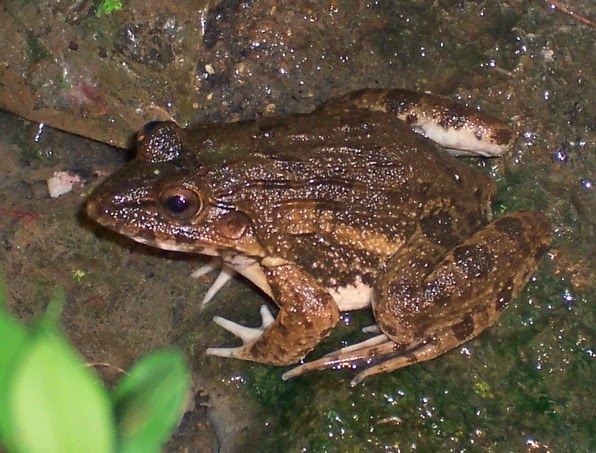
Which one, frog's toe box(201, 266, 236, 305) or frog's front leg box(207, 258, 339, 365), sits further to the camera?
frog's toe box(201, 266, 236, 305)

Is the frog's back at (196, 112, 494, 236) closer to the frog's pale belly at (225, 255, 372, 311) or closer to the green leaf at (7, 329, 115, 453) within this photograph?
the frog's pale belly at (225, 255, 372, 311)

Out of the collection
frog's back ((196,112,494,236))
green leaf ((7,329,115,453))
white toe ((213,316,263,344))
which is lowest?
white toe ((213,316,263,344))

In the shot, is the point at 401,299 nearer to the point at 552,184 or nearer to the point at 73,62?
the point at 552,184

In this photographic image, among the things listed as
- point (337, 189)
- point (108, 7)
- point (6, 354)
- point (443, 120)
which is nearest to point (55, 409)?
point (6, 354)

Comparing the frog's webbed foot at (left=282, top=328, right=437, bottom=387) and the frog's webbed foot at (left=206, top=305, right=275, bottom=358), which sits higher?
the frog's webbed foot at (left=282, top=328, right=437, bottom=387)

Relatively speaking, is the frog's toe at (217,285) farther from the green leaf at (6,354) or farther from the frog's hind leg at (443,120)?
the green leaf at (6,354)

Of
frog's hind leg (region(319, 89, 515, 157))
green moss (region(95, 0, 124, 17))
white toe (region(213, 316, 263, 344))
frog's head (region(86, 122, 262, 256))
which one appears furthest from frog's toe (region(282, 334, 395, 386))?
green moss (region(95, 0, 124, 17))
